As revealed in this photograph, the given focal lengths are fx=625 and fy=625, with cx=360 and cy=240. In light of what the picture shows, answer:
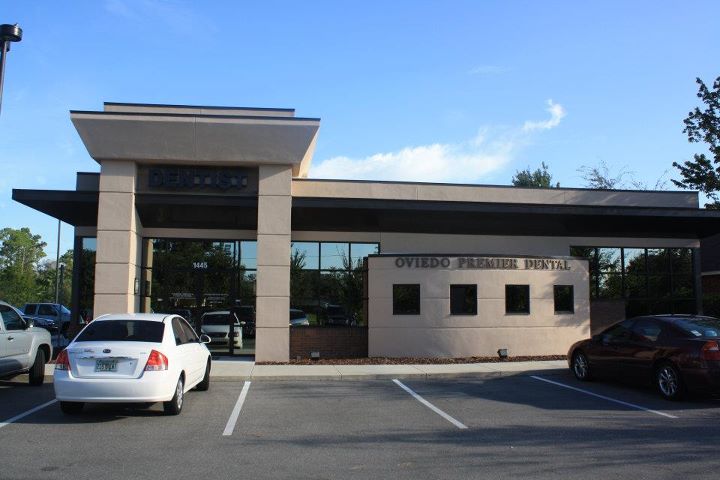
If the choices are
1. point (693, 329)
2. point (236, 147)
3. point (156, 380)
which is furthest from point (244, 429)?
point (236, 147)

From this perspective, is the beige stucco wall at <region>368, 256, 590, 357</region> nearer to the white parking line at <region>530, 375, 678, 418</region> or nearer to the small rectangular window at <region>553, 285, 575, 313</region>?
the small rectangular window at <region>553, 285, 575, 313</region>

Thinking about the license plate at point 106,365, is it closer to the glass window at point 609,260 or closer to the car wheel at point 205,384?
the car wheel at point 205,384

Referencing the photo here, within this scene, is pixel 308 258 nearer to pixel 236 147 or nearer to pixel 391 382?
pixel 236 147

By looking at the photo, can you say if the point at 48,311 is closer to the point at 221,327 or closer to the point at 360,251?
the point at 221,327

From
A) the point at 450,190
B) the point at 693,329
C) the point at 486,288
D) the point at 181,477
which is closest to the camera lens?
the point at 181,477

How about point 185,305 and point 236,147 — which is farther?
point 185,305

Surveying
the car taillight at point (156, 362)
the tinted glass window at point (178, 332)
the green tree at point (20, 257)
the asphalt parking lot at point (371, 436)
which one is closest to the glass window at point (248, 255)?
the asphalt parking lot at point (371, 436)

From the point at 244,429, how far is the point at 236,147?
A: 931 centimetres

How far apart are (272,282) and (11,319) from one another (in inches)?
252

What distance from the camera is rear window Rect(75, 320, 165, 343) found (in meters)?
9.55

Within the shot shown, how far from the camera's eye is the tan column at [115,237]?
1625 cm

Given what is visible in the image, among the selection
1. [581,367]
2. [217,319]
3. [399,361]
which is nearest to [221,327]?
[217,319]

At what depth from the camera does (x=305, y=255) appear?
18469mm

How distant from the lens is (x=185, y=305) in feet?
58.9
